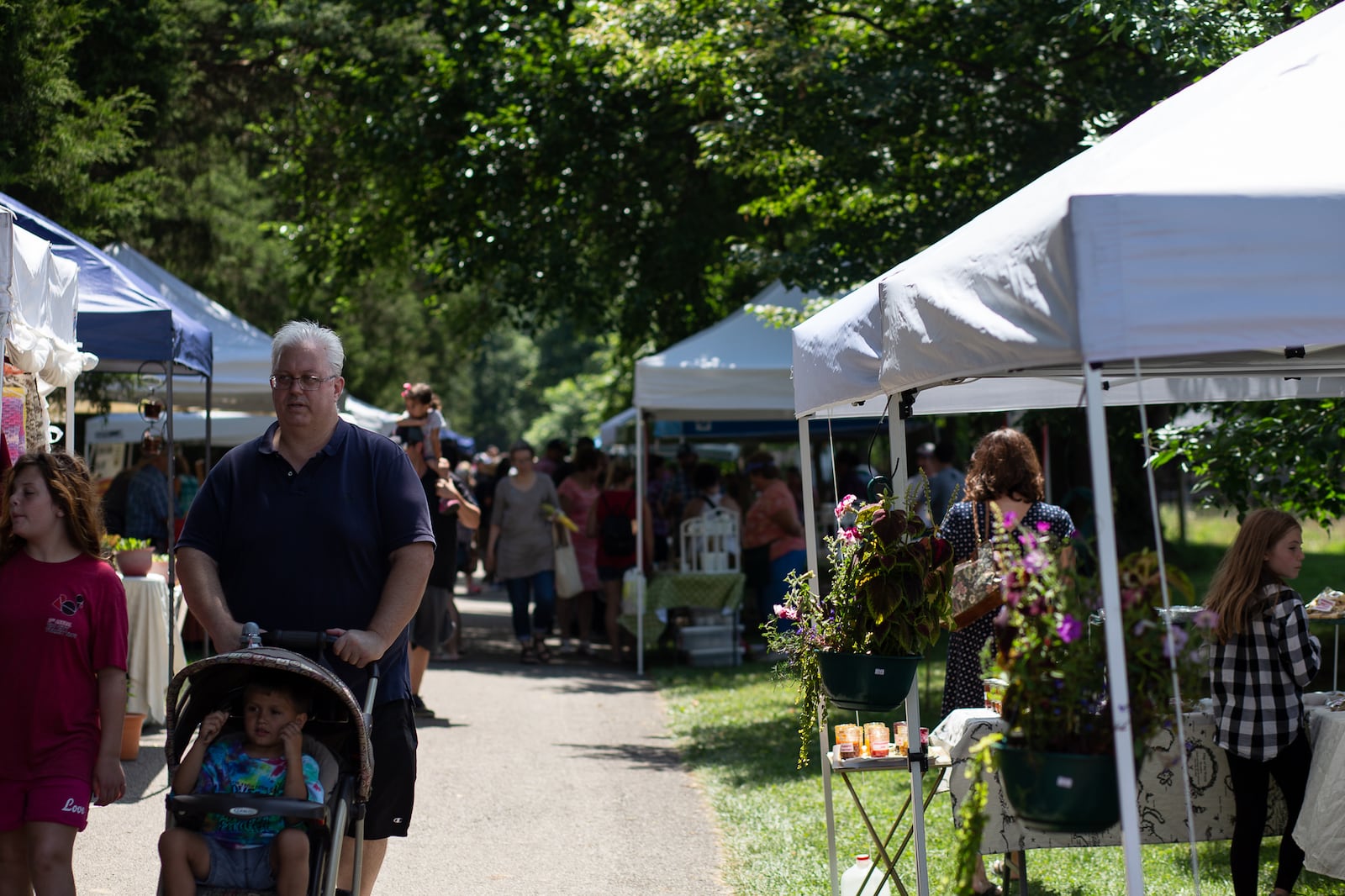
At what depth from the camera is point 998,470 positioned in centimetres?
583

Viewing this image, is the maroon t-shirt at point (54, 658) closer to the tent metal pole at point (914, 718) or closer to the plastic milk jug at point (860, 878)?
the tent metal pole at point (914, 718)

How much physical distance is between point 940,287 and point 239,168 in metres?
18.7

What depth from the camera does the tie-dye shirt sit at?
3.70 m

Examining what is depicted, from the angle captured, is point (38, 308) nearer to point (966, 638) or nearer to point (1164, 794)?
point (966, 638)

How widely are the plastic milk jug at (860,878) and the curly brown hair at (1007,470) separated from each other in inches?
63.8

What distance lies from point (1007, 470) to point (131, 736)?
549 cm

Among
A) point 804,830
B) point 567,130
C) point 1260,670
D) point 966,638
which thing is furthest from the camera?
point 567,130

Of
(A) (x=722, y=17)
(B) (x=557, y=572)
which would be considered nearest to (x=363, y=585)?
(B) (x=557, y=572)

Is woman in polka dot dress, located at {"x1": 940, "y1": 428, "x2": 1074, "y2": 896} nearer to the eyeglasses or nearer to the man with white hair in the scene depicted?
the man with white hair

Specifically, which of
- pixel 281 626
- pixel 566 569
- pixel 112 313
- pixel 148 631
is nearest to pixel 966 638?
pixel 281 626

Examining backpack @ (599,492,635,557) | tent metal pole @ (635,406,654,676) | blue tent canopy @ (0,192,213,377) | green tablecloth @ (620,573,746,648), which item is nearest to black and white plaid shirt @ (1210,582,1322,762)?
blue tent canopy @ (0,192,213,377)

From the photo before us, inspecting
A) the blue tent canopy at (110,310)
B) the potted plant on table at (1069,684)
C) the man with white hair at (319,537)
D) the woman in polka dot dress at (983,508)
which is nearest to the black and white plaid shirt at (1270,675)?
the woman in polka dot dress at (983,508)

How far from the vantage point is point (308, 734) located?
3980 millimetres

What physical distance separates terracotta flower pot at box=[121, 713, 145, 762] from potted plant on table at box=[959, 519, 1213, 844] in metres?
6.20
